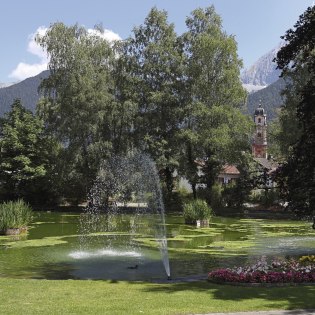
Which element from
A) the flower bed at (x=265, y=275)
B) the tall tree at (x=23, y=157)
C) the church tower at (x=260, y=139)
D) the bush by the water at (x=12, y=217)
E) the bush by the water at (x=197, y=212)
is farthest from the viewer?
the church tower at (x=260, y=139)

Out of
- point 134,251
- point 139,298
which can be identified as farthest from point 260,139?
point 139,298

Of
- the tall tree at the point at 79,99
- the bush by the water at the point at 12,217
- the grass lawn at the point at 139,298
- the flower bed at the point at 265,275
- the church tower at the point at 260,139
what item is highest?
the church tower at the point at 260,139

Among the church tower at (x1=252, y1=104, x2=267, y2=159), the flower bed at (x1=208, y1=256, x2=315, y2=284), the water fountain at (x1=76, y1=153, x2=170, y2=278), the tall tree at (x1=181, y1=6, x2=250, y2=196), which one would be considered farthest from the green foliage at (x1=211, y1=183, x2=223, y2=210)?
the church tower at (x1=252, y1=104, x2=267, y2=159)

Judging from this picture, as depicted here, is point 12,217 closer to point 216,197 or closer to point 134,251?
point 134,251

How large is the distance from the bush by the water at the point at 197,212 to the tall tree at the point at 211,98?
13570 millimetres

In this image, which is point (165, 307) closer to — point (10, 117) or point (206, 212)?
point (206, 212)

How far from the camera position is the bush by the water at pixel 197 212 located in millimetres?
32781

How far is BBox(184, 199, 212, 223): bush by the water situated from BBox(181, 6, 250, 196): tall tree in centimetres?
1357

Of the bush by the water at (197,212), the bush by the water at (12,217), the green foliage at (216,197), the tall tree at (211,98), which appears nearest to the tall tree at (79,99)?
the tall tree at (211,98)

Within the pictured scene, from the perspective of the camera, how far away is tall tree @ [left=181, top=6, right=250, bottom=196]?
47.0m

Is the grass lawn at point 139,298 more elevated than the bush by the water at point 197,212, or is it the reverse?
the bush by the water at point 197,212

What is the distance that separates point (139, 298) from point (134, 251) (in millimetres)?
10353

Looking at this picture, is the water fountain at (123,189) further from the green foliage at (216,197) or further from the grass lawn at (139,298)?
the grass lawn at (139,298)

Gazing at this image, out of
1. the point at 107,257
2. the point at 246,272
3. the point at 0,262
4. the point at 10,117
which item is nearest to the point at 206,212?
the point at 107,257
